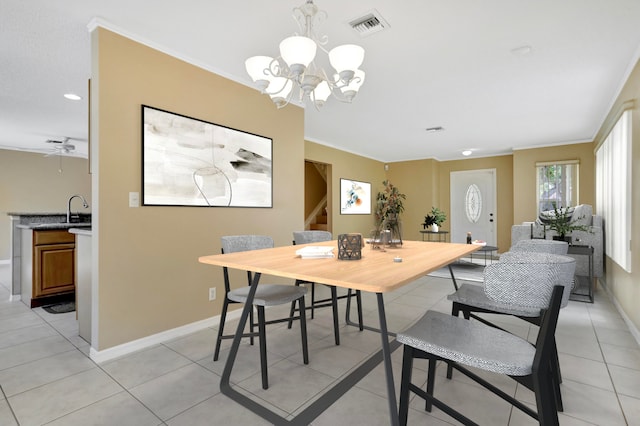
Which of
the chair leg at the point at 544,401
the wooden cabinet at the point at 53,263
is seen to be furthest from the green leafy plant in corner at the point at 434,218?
the wooden cabinet at the point at 53,263

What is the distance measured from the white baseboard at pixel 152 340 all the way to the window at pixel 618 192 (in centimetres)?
383

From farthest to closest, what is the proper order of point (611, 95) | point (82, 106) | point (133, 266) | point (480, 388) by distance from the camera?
point (82, 106) → point (611, 95) → point (133, 266) → point (480, 388)

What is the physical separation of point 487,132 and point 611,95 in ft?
5.84

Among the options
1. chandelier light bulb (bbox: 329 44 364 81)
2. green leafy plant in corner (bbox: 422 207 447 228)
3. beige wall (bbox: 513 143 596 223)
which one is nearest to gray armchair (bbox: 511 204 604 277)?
beige wall (bbox: 513 143 596 223)

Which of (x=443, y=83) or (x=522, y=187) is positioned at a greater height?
(x=443, y=83)

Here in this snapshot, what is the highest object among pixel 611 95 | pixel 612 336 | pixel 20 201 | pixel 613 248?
pixel 611 95

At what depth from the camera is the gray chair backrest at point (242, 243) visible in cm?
217

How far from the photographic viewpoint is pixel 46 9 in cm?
209

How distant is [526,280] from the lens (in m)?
1.08

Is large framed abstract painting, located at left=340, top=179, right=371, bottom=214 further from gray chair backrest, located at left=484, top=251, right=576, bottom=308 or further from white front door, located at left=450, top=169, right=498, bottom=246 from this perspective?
gray chair backrest, located at left=484, top=251, right=576, bottom=308

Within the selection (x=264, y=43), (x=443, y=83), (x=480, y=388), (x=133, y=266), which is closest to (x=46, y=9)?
(x=264, y=43)

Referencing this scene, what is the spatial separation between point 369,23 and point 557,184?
586 centimetres

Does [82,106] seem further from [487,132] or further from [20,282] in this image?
[487,132]

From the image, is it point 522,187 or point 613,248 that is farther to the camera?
point 522,187
